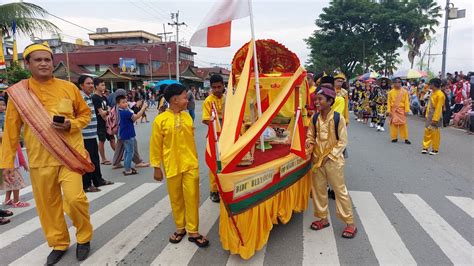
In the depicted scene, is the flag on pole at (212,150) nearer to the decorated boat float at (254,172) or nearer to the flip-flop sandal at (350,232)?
the decorated boat float at (254,172)

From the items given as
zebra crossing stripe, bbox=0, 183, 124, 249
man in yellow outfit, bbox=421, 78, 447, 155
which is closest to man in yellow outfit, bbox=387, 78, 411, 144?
man in yellow outfit, bbox=421, 78, 447, 155

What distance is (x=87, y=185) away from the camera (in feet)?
19.0

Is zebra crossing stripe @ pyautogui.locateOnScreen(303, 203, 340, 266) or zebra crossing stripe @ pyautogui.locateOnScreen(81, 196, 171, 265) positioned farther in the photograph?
zebra crossing stripe @ pyautogui.locateOnScreen(81, 196, 171, 265)

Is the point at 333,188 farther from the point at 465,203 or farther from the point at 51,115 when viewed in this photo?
the point at 51,115

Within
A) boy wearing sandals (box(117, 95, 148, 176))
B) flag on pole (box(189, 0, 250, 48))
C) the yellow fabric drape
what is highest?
flag on pole (box(189, 0, 250, 48))

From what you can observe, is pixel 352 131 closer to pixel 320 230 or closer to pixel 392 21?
pixel 320 230

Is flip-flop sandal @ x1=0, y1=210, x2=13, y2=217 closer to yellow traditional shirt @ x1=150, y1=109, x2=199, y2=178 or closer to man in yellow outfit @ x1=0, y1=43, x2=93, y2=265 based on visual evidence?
man in yellow outfit @ x1=0, y1=43, x2=93, y2=265

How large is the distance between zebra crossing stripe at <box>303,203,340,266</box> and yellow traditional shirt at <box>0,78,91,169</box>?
2565 mm

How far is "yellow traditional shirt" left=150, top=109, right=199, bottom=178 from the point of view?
3.54 m

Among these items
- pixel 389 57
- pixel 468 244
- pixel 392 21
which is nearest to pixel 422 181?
pixel 468 244

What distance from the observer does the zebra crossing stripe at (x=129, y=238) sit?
136 inches

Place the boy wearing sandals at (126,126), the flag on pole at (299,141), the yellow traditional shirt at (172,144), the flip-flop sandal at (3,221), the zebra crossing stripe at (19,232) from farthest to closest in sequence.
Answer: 1. the boy wearing sandals at (126,126)
2. the flip-flop sandal at (3,221)
3. the zebra crossing stripe at (19,232)
4. the flag on pole at (299,141)
5. the yellow traditional shirt at (172,144)

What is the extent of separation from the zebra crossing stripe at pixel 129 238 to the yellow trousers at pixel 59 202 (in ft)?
0.78

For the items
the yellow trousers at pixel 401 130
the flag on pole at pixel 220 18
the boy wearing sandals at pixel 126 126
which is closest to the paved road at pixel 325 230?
the boy wearing sandals at pixel 126 126
